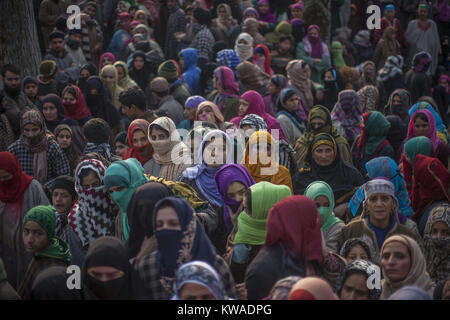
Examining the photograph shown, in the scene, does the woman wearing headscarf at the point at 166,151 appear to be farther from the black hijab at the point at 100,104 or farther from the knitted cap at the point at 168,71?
the knitted cap at the point at 168,71

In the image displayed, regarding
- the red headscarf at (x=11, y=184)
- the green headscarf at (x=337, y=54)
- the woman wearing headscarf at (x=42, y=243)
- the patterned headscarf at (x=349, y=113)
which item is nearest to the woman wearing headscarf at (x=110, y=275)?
the woman wearing headscarf at (x=42, y=243)

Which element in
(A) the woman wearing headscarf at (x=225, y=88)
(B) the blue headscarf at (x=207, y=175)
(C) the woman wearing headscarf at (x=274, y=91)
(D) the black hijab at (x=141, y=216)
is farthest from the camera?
(C) the woman wearing headscarf at (x=274, y=91)

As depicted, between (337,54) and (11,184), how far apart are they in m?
8.65

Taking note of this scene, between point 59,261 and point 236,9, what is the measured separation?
9622 millimetres

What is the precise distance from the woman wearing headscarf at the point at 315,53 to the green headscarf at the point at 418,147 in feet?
17.0

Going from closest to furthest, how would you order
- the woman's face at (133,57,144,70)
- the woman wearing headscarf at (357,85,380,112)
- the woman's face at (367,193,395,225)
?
the woman's face at (367,193,395,225) < the woman wearing headscarf at (357,85,380,112) < the woman's face at (133,57,144,70)

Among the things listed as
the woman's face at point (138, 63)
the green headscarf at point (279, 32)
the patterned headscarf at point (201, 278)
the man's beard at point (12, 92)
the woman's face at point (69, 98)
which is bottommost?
the patterned headscarf at point (201, 278)

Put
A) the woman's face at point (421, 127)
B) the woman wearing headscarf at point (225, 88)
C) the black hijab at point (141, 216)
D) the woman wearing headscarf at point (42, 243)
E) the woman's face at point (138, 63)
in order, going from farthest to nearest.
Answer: the woman's face at point (138, 63) < the woman wearing headscarf at point (225, 88) < the woman's face at point (421, 127) < the woman wearing headscarf at point (42, 243) < the black hijab at point (141, 216)

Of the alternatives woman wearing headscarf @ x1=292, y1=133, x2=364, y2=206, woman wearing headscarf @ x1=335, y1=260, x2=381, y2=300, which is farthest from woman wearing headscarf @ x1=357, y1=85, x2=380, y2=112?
woman wearing headscarf @ x1=335, y1=260, x2=381, y2=300

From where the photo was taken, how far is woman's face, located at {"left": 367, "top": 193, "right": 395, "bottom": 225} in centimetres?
538

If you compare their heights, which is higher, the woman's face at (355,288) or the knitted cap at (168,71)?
the knitted cap at (168,71)

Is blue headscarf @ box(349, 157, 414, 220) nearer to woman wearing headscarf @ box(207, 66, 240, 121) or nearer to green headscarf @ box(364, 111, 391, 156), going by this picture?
green headscarf @ box(364, 111, 391, 156)

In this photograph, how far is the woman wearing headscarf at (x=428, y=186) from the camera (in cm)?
625

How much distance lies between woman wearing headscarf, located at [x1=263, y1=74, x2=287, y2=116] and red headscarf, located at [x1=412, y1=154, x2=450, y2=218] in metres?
3.05
